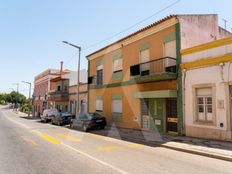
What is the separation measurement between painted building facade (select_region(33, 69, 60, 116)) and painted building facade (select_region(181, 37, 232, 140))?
3192 centimetres

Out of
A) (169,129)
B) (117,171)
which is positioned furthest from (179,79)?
(117,171)

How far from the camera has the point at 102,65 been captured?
21.8 m

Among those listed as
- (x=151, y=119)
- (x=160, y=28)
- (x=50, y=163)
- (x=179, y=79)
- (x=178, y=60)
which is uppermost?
(x=160, y=28)

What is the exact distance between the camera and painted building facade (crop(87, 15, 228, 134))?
13.4 m

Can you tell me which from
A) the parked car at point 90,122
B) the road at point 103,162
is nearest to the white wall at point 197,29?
the road at point 103,162

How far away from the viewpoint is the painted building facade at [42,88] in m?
42.0

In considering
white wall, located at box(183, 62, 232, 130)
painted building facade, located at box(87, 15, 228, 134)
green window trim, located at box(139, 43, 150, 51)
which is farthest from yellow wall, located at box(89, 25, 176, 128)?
white wall, located at box(183, 62, 232, 130)

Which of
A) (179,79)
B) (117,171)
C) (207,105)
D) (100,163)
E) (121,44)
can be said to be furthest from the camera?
(121,44)

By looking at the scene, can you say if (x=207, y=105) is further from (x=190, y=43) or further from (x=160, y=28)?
(x=160, y=28)

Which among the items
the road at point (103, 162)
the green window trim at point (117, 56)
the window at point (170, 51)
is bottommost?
the road at point (103, 162)

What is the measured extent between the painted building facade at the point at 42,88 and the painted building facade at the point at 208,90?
31917 millimetres

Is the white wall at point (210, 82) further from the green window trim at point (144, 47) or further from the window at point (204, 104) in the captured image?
the green window trim at point (144, 47)

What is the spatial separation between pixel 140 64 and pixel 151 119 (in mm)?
4024

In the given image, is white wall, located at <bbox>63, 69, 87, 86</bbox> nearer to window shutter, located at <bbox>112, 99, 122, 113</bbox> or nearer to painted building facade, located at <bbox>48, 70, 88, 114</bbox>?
painted building facade, located at <bbox>48, 70, 88, 114</bbox>
